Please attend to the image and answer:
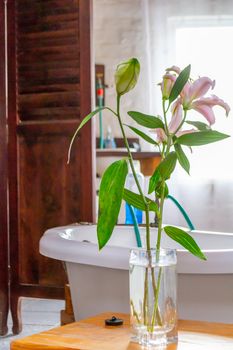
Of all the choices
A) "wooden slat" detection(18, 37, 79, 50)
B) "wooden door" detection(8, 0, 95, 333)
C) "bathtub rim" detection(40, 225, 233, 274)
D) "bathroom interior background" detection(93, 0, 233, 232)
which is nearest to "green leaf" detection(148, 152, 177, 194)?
"bathtub rim" detection(40, 225, 233, 274)

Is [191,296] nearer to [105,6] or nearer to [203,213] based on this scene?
[203,213]

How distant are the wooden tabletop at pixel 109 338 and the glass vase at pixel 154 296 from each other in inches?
1.1

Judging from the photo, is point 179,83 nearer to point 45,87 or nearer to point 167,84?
point 167,84

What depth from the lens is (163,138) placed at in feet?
4.06

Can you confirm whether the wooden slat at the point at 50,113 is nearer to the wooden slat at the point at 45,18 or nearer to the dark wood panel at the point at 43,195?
the dark wood panel at the point at 43,195

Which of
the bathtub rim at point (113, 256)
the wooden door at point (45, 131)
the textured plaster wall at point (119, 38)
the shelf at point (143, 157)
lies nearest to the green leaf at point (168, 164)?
the bathtub rim at point (113, 256)

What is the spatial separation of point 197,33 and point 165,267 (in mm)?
3397

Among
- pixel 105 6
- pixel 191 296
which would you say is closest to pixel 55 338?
pixel 191 296

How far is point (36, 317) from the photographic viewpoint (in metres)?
3.25

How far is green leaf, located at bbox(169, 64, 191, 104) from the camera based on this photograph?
3.79 feet

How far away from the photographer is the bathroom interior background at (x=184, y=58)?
4289 mm

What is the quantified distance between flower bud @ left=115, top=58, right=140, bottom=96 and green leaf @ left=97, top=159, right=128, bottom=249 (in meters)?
0.15

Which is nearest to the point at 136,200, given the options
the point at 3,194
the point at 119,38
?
the point at 3,194

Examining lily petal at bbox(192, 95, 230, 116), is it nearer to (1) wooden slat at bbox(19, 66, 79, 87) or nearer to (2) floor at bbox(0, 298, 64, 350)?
(1) wooden slat at bbox(19, 66, 79, 87)
